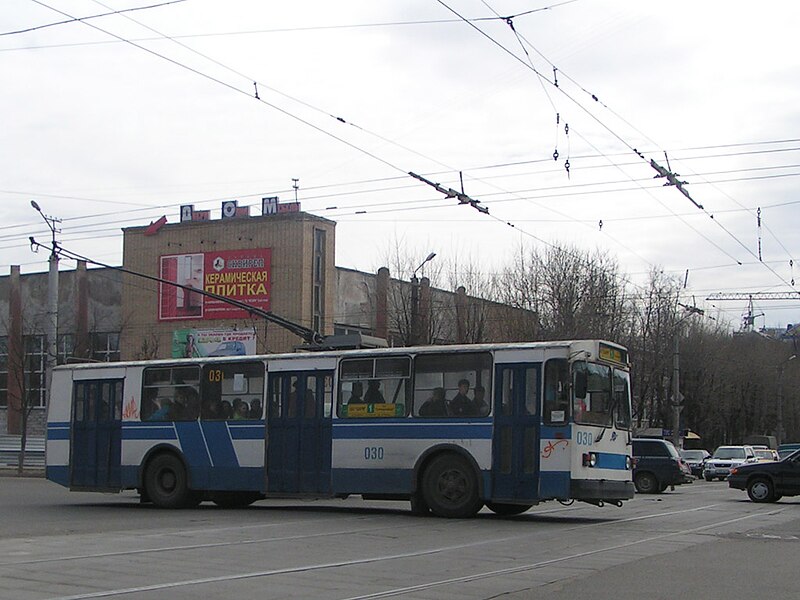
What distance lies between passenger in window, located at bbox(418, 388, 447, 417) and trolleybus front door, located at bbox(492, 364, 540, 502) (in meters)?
1.03

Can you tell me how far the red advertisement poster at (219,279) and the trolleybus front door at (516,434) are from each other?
3785 centimetres

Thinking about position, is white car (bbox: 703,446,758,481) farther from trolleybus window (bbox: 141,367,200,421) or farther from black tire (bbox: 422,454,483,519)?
trolleybus window (bbox: 141,367,200,421)

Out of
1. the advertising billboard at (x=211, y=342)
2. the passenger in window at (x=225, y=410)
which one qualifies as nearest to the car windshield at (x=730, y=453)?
the advertising billboard at (x=211, y=342)

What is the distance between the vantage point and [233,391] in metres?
21.4

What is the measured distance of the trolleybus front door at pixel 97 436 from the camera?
22.4m

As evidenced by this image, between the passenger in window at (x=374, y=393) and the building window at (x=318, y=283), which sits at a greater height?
the building window at (x=318, y=283)

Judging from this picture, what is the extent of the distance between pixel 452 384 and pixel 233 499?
612 cm

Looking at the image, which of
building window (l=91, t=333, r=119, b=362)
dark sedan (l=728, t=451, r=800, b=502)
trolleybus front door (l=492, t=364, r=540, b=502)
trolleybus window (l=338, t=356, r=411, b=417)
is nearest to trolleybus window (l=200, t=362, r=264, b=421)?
trolleybus window (l=338, t=356, r=411, b=417)

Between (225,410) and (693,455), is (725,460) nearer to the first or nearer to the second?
(693,455)

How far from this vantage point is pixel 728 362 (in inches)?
2825

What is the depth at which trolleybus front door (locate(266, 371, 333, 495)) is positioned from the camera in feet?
66.5

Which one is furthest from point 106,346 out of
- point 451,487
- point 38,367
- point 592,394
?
point 592,394

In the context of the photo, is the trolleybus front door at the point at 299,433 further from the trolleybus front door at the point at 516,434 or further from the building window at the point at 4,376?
the building window at the point at 4,376

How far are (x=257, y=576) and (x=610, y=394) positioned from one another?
9611 mm
